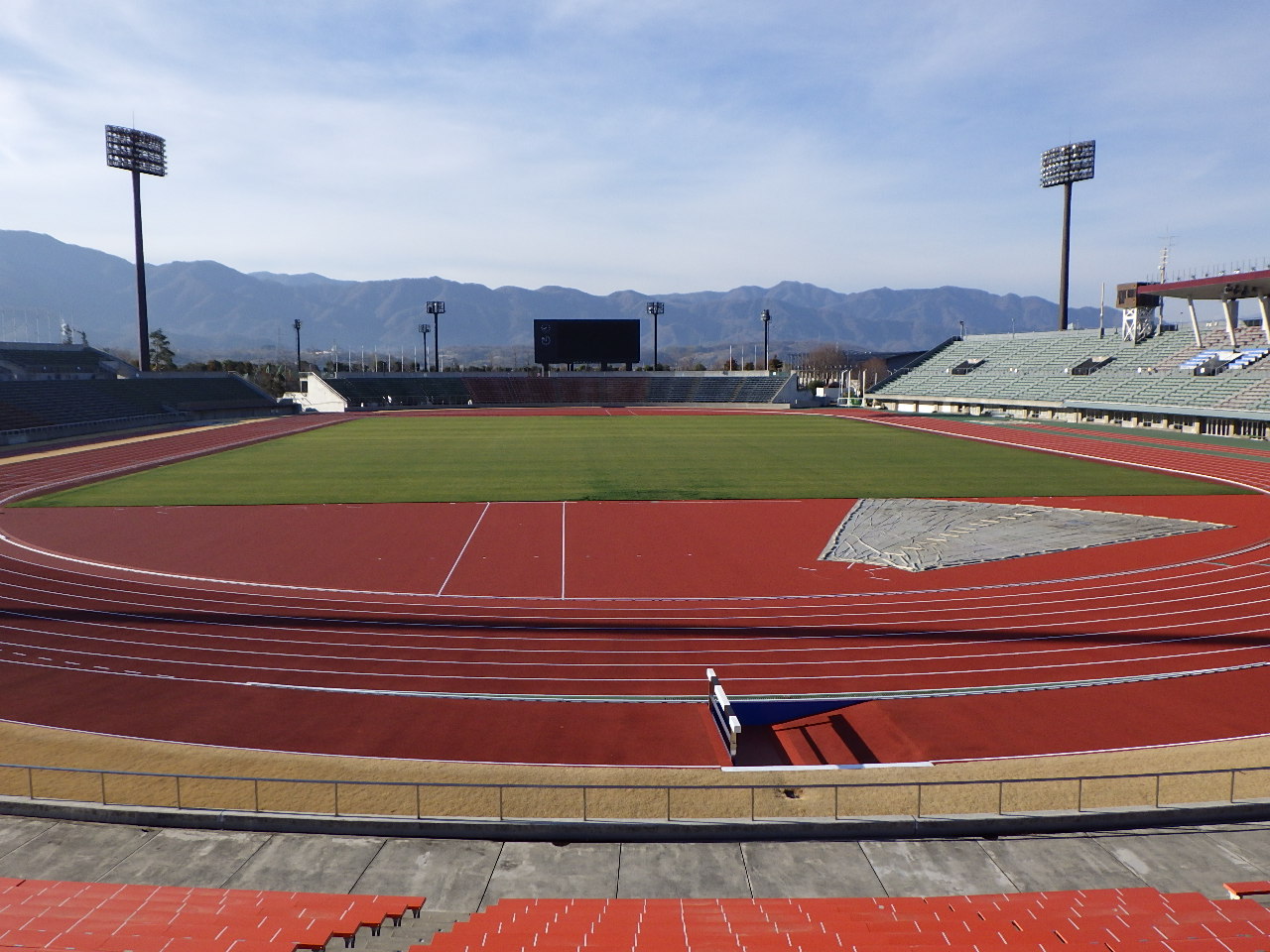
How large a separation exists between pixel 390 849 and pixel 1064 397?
7197 centimetres

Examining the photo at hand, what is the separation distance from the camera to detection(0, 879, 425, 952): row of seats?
6805 millimetres

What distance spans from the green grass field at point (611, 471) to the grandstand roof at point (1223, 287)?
19579 millimetres

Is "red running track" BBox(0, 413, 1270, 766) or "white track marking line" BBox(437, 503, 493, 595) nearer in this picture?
"red running track" BBox(0, 413, 1270, 766)

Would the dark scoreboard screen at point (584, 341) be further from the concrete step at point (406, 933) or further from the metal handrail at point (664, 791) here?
the concrete step at point (406, 933)

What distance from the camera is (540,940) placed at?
22.7ft

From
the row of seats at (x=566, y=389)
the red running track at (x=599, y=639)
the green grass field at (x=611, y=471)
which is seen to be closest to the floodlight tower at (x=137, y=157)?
the row of seats at (x=566, y=389)

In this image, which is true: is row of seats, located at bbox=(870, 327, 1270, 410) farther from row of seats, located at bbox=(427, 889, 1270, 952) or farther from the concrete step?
the concrete step

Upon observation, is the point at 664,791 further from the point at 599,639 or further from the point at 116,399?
the point at 116,399

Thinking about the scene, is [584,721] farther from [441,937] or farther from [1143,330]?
[1143,330]

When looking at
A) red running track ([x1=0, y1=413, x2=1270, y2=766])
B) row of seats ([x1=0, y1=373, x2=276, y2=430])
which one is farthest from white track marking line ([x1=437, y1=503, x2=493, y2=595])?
row of seats ([x1=0, y1=373, x2=276, y2=430])

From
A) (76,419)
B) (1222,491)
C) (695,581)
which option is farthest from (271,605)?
(76,419)

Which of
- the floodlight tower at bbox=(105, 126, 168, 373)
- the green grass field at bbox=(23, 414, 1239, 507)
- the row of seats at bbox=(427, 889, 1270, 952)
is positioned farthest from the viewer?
the floodlight tower at bbox=(105, 126, 168, 373)

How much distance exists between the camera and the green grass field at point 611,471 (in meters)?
33.2

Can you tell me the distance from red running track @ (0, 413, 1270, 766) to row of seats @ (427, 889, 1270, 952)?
3632 mm
